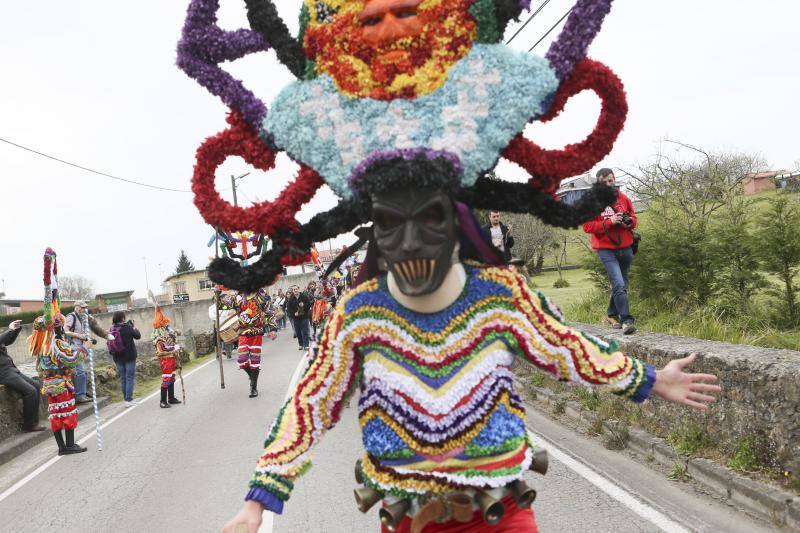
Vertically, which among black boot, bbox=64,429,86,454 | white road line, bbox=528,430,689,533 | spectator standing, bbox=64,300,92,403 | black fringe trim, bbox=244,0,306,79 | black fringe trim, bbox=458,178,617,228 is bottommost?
white road line, bbox=528,430,689,533

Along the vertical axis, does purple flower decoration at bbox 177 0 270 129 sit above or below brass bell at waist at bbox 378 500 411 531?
above

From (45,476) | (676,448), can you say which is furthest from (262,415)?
(676,448)

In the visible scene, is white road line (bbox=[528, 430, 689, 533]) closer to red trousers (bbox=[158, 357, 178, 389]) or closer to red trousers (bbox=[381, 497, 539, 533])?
red trousers (bbox=[381, 497, 539, 533])

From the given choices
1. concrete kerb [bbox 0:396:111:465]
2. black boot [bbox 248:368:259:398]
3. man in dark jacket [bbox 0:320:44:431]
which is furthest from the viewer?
black boot [bbox 248:368:259:398]

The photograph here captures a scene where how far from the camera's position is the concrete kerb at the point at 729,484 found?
4098 millimetres

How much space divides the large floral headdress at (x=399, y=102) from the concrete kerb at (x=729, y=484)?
9.22 ft

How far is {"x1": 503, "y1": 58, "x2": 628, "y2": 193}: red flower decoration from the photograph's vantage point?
7.74ft

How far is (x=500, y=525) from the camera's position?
7.72 ft

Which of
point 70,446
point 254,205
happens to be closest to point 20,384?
point 70,446

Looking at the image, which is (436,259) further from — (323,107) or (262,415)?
(262,415)

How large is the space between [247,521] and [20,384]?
917 centimetres

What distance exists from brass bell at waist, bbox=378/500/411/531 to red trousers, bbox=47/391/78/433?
7.36 m

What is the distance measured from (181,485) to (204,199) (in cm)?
487

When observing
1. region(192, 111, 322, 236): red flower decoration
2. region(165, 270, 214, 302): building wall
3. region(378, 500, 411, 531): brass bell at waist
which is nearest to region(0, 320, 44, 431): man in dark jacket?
region(192, 111, 322, 236): red flower decoration
